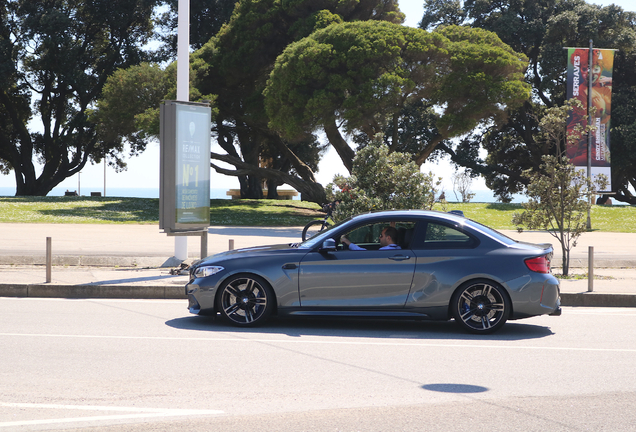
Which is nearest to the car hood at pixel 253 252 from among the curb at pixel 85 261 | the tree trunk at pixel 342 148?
the curb at pixel 85 261

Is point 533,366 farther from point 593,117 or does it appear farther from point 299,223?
point 593,117

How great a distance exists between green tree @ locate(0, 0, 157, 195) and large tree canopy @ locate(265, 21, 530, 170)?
1748 centimetres

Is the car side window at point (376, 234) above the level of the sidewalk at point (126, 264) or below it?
above

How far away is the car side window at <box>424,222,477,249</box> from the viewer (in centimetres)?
787

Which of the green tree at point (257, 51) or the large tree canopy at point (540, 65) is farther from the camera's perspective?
the large tree canopy at point (540, 65)

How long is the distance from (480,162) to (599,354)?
4667 centimetres

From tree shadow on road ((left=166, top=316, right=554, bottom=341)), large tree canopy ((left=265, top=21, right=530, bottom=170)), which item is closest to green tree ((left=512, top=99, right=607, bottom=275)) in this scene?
tree shadow on road ((left=166, top=316, right=554, bottom=341))

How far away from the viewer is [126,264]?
46.5 ft

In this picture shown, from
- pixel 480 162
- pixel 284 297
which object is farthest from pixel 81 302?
pixel 480 162

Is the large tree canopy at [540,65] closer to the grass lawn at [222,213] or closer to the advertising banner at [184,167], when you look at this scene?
the grass lawn at [222,213]

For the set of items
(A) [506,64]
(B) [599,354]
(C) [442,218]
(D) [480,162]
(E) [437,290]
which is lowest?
(B) [599,354]

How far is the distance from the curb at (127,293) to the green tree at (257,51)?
25.6 metres

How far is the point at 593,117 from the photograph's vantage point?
30766 mm

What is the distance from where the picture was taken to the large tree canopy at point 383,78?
102 feet
